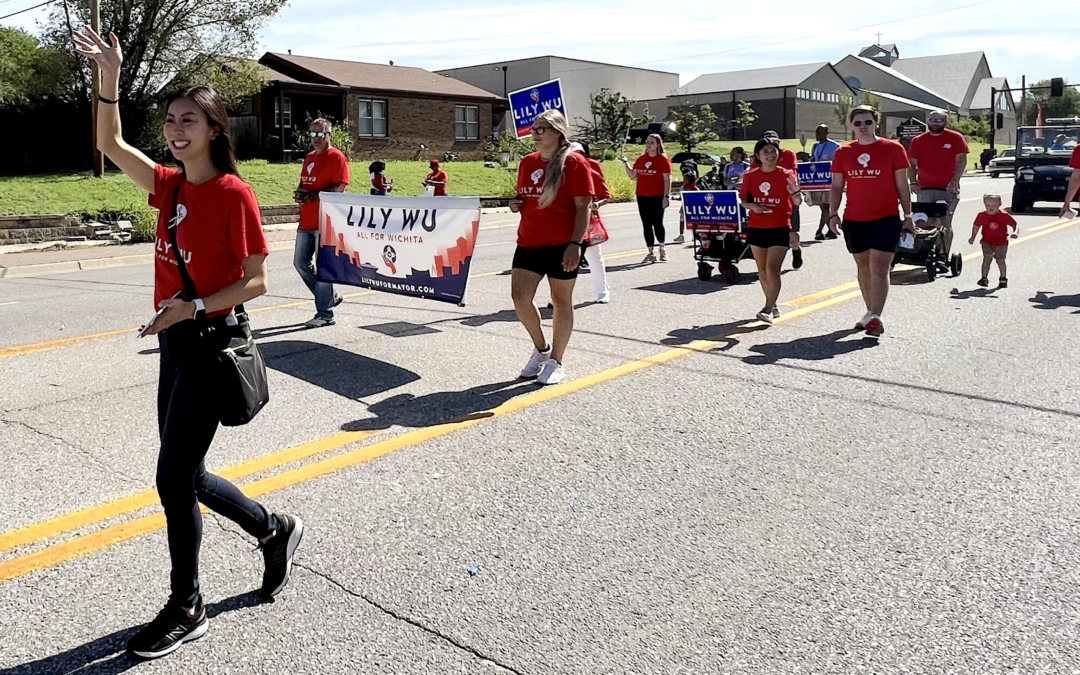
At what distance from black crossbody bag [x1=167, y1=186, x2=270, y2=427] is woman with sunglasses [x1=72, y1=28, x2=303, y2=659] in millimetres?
11

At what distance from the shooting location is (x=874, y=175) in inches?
336

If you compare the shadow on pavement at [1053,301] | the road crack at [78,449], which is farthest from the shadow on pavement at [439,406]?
the shadow on pavement at [1053,301]

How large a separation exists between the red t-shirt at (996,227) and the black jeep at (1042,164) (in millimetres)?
12996

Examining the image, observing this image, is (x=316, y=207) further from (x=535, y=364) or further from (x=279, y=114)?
(x=279, y=114)

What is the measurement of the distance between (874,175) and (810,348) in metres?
1.70

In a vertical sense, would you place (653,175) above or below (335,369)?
above

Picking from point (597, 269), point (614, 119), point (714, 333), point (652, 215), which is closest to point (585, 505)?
point (714, 333)

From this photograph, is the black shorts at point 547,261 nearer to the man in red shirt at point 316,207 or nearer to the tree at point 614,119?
the man in red shirt at point 316,207

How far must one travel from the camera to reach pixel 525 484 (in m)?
4.85

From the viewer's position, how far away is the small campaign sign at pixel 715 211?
40.5ft

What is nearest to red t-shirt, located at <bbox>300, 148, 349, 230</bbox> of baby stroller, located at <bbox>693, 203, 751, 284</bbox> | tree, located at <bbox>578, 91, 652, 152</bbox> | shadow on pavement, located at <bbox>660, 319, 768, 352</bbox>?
shadow on pavement, located at <bbox>660, 319, 768, 352</bbox>

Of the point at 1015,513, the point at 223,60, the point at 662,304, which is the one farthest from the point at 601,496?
the point at 223,60

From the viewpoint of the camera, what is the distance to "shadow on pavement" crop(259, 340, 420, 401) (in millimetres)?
6762

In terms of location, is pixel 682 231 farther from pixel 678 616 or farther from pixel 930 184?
pixel 678 616
